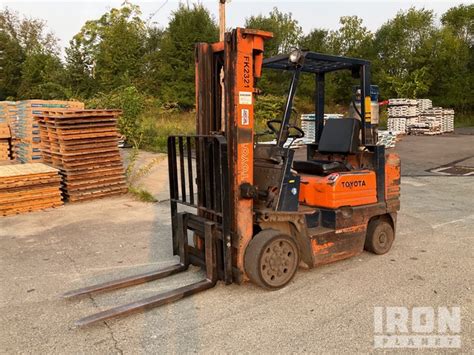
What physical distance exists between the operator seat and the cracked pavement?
3.91ft

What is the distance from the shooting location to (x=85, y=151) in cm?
980

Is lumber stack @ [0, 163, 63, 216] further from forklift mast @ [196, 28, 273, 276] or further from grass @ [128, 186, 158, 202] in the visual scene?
forklift mast @ [196, 28, 273, 276]

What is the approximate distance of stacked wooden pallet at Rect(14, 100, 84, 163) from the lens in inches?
476

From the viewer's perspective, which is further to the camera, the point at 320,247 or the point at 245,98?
the point at 320,247

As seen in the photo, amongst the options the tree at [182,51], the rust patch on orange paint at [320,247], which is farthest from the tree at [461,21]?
the rust patch on orange paint at [320,247]

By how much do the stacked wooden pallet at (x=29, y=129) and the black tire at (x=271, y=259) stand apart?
8622 mm

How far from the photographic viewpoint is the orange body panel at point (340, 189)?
5.14 metres

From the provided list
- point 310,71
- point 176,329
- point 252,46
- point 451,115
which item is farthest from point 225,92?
point 451,115

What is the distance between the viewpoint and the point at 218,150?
4.50m

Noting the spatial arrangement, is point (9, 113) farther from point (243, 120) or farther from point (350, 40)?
point (350, 40)

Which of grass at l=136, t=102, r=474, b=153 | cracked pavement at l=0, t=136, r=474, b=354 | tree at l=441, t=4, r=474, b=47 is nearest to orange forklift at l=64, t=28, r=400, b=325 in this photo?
cracked pavement at l=0, t=136, r=474, b=354

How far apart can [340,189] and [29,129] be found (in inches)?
399

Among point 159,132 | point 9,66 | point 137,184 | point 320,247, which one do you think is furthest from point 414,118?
point 9,66

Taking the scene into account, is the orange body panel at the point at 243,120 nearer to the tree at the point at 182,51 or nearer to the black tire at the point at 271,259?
the black tire at the point at 271,259
